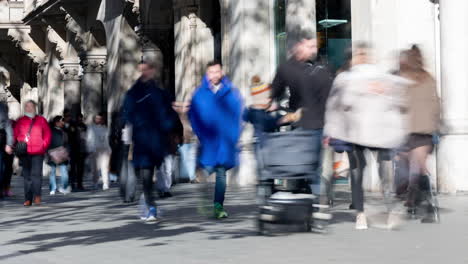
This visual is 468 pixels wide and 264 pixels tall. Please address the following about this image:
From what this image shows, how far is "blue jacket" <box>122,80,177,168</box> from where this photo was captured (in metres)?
12.5

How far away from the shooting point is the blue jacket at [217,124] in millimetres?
12023

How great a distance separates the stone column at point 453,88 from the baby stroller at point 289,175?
6297 millimetres

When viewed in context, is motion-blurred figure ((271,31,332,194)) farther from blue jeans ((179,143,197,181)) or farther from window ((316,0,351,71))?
blue jeans ((179,143,197,181))

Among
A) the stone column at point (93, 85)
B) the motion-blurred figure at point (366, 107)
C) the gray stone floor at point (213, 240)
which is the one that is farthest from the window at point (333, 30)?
the stone column at point (93, 85)

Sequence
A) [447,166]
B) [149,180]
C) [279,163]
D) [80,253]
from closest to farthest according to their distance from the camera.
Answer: [80,253]
[279,163]
[149,180]
[447,166]

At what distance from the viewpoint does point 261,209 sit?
10.1 metres

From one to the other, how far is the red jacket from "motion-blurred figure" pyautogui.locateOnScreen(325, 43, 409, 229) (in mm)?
7872

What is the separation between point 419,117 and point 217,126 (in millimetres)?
2193

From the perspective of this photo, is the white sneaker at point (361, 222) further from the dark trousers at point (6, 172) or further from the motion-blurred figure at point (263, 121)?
the dark trousers at point (6, 172)

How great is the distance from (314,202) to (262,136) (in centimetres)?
77

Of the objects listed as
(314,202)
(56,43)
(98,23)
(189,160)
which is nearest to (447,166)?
(314,202)

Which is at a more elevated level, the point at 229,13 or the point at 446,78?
the point at 229,13

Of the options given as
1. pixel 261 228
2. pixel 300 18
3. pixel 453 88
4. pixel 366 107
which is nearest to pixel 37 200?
pixel 300 18

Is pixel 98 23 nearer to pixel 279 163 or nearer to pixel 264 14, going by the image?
pixel 264 14
